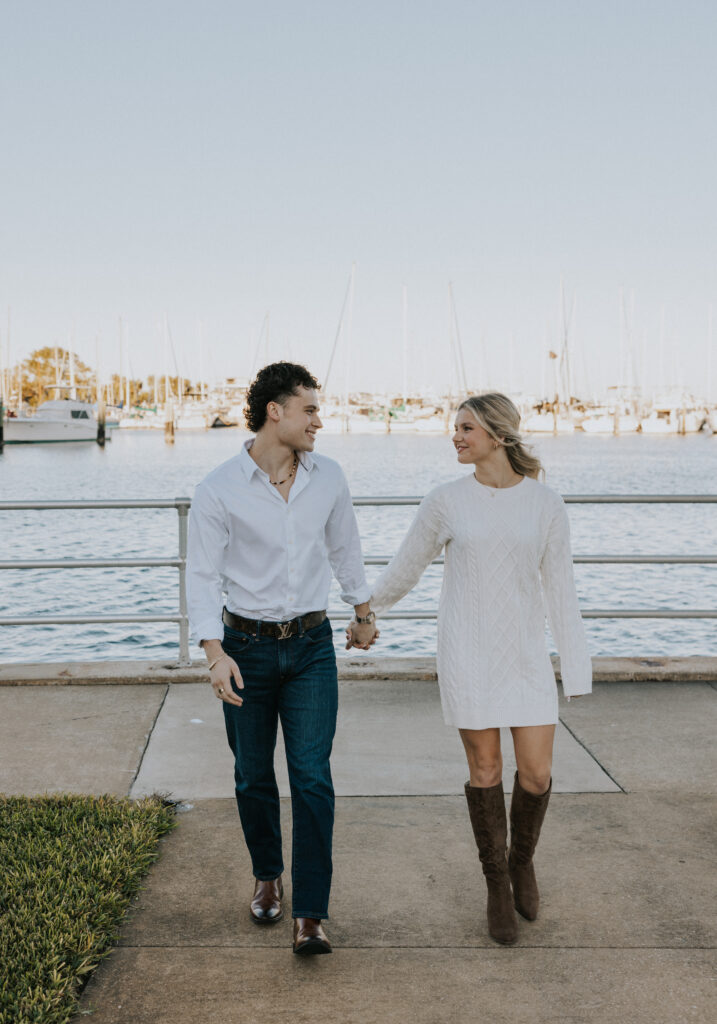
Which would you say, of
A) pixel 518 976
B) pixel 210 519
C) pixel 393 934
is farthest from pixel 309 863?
pixel 210 519

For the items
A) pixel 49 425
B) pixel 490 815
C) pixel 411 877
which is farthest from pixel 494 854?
pixel 49 425

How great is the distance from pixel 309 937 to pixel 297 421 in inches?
65.9

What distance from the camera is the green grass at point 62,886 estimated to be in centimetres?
306

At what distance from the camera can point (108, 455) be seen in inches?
3684

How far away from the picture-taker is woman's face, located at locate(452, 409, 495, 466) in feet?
11.6

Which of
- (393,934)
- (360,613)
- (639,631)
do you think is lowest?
(639,631)

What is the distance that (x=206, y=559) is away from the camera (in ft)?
11.2

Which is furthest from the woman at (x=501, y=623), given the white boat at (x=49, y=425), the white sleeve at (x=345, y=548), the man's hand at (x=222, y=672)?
the white boat at (x=49, y=425)

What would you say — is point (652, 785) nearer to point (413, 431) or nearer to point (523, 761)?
point (523, 761)

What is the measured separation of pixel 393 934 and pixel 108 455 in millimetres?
93104

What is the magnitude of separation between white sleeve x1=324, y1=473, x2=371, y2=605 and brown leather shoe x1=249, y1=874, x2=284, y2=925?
1.05 metres

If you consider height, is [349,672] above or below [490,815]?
below

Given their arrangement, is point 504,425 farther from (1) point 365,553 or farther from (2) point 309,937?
(1) point 365,553

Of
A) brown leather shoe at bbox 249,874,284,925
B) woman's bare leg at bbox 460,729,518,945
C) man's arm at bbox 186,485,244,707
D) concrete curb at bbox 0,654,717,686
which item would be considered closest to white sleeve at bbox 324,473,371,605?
man's arm at bbox 186,485,244,707
